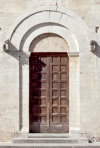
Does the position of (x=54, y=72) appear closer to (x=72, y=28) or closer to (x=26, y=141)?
(x=72, y=28)

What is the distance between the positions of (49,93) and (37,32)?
2474mm

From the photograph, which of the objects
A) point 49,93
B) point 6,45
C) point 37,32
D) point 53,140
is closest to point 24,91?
point 49,93

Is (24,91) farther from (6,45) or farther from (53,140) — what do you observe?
(53,140)

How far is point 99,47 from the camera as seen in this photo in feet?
23.1

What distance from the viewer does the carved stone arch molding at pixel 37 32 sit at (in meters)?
6.98

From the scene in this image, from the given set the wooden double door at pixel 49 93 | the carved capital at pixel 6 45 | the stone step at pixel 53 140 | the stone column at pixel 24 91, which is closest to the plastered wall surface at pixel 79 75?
the stone column at pixel 24 91

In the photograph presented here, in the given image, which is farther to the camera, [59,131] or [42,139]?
[59,131]

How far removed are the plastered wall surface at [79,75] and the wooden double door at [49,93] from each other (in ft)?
1.98

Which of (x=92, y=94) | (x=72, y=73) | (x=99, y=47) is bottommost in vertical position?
(x=92, y=94)

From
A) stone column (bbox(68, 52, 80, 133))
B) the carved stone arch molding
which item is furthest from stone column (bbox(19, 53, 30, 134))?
stone column (bbox(68, 52, 80, 133))

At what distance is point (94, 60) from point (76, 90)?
1.36 meters

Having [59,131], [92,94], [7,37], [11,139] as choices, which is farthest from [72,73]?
[11,139]

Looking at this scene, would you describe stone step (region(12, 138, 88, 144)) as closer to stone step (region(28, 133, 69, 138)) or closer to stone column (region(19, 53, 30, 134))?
stone step (region(28, 133, 69, 138))

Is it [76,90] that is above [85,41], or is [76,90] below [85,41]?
below
